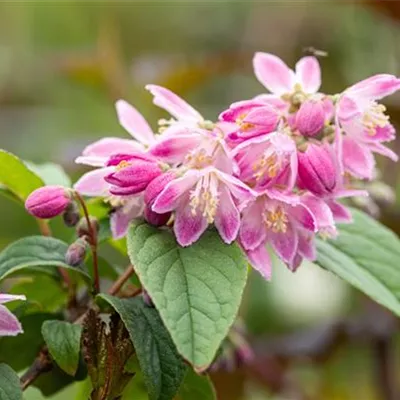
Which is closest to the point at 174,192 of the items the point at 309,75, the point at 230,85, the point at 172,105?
the point at 172,105

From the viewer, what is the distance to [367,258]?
919mm

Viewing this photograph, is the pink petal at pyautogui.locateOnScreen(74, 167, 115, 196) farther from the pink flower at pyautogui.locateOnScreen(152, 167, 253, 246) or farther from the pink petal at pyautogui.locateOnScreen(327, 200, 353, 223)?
the pink petal at pyautogui.locateOnScreen(327, 200, 353, 223)

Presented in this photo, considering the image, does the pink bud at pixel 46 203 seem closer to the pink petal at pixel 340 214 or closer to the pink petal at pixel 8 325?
the pink petal at pixel 8 325

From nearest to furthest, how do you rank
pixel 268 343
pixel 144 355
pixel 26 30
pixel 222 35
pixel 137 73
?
pixel 144 355 → pixel 268 343 → pixel 137 73 → pixel 222 35 → pixel 26 30

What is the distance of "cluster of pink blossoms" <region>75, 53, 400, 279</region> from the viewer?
754 mm

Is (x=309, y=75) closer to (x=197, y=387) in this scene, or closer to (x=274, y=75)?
(x=274, y=75)

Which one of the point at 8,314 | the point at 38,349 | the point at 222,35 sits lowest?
the point at 222,35

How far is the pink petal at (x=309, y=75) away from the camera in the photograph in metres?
0.89

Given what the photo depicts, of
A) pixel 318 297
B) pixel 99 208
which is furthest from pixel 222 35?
pixel 99 208

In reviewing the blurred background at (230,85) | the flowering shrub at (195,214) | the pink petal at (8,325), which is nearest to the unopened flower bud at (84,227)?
the flowering shrub at (195,214)

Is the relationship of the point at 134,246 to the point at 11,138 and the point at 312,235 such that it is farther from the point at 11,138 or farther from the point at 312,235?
the point at 11,138

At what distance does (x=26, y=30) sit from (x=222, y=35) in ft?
3.25

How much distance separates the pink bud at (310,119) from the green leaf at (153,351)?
207 mm

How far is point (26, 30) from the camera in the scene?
3.92 m
